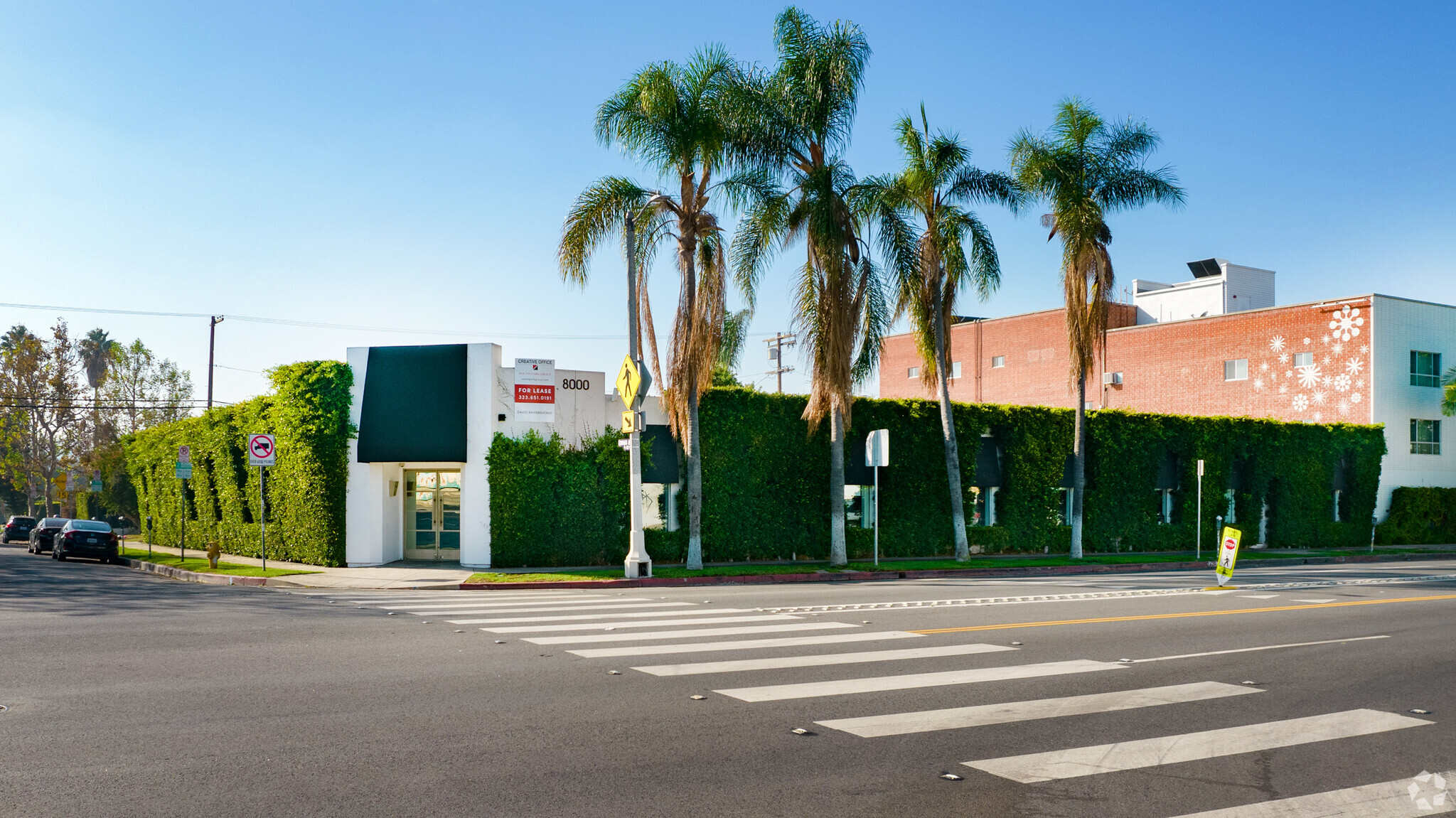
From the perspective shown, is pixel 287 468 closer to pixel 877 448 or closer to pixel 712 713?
pixel 877 448

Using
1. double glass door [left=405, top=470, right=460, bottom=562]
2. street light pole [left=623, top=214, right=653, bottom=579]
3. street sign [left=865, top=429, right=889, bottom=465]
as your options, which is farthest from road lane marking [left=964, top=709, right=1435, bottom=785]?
double glass door [left=405, top=470, right=460, bottom=562]

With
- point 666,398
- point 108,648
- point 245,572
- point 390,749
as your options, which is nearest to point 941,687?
point 390,749

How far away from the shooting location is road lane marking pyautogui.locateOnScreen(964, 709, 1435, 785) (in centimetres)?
620

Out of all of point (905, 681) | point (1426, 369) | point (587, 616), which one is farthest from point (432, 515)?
point (1426, 369)

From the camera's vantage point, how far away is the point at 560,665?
379 inches

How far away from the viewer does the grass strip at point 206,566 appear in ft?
75.5

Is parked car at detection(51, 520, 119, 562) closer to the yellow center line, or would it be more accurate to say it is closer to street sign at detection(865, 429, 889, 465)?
street sign at detection(865, 429, 889, 465)

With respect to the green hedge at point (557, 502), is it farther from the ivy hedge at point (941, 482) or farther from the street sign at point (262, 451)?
the street sign at point (262, 451)

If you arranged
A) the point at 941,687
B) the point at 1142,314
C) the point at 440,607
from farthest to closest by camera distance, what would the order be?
the point at 1142,314
the point at 440,607
the point at 941,687

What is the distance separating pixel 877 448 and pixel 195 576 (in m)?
16.7

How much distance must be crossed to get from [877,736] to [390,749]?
326cm

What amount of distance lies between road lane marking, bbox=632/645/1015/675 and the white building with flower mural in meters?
39.1

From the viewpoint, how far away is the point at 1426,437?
146 feet

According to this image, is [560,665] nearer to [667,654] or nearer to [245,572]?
[667,654]
